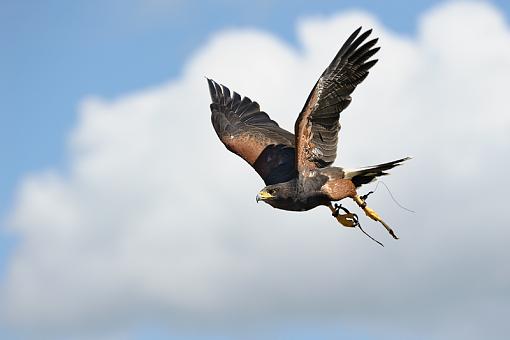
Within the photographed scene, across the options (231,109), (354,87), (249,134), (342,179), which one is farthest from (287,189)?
(231,109)

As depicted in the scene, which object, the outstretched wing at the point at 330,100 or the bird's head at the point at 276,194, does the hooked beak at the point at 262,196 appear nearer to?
the bird's head at the point at 276,194

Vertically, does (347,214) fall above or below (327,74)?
below

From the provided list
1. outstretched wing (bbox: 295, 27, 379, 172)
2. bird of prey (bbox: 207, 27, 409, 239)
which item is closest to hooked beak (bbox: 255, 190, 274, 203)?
bird of prey (bbox: 207, 27, 409, 239)

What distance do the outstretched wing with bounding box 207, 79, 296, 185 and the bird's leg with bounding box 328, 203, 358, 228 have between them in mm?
937

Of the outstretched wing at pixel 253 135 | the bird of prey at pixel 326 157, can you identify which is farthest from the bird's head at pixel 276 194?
the outstretched wing at pixel 253 135

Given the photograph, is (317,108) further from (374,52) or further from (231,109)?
(231,109)

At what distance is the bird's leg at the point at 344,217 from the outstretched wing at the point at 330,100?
798 millimetres

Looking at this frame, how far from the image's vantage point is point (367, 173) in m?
17.2

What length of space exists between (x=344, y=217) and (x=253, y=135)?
3943 mm

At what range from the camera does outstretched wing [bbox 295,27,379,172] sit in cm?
1642

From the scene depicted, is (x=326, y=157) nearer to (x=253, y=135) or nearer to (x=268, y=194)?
(x=268, y=194)

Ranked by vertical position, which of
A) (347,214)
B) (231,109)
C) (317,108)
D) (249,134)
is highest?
(231,109)

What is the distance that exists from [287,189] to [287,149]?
2.62 meters

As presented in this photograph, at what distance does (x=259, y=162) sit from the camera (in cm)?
1945
